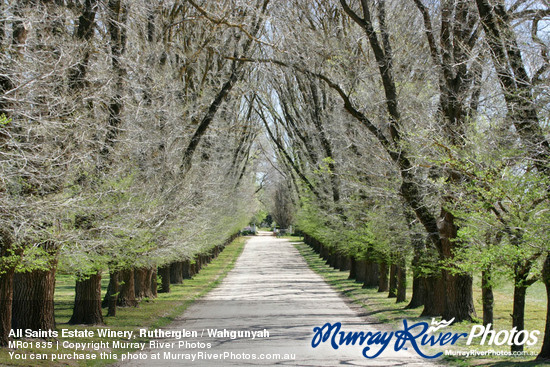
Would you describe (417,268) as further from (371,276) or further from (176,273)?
(176,273)

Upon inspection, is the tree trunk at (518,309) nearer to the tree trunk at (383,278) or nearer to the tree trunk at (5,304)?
the tree trunk at (5,304)

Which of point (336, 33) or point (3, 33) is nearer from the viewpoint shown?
point (3, 33)

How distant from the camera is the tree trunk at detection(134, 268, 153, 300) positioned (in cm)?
1997

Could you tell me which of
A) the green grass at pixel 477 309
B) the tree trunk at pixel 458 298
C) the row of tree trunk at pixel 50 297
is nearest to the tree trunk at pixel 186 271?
the green grass at pixel 477 309

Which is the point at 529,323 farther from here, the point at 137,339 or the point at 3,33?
the point at 3,33

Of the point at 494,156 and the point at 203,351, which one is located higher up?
the point at 494,156

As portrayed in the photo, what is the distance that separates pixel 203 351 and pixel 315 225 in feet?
70.1

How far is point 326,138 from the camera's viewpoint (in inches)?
947

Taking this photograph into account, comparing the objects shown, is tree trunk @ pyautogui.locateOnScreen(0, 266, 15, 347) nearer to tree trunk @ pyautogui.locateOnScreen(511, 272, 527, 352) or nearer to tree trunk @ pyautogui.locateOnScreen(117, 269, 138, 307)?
tree trunk @ pyautogui.locateOnScreen(117, 269, 138, 307)

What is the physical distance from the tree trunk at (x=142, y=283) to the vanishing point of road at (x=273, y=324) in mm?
2008

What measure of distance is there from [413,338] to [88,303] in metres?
7.88

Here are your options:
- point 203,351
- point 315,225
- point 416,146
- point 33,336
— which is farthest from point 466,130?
point 315,225

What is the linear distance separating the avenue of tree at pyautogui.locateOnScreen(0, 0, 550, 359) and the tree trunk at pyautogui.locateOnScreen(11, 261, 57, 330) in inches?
1.4

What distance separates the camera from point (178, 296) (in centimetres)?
2281
